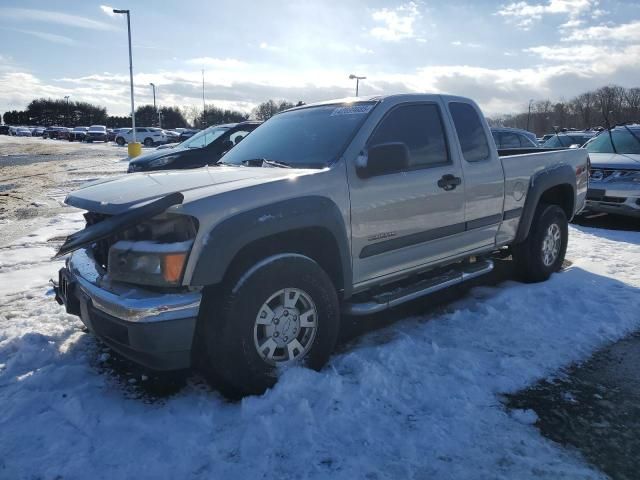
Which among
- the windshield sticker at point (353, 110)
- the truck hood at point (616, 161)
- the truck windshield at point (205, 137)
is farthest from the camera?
the truck windshield at point (205, 137)

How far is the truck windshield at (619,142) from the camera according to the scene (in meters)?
9.79

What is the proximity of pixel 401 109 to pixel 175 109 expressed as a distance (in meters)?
105

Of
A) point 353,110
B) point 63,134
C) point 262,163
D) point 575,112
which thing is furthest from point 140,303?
point 575,112

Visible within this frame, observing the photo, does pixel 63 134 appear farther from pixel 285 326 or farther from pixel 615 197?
pixel 285 326

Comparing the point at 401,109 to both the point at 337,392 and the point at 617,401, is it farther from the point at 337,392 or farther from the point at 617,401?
the point at 617,401

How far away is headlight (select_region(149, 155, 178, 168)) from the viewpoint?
30.5 feet

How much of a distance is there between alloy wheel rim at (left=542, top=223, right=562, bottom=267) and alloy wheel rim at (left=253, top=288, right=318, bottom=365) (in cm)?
339

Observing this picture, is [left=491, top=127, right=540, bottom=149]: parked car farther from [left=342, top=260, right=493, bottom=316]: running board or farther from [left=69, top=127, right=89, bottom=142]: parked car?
[left=69, top=127, right=89, bottom=142]: parked car

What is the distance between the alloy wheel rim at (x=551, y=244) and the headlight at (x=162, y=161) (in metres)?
6.62

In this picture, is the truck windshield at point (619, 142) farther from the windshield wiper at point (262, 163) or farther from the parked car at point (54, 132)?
the parked car at point (54, 132)

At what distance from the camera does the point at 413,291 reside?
4008 millimetres

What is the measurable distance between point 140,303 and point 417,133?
2613mm

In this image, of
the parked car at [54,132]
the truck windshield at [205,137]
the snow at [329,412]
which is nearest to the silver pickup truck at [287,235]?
the snow at [329,412]

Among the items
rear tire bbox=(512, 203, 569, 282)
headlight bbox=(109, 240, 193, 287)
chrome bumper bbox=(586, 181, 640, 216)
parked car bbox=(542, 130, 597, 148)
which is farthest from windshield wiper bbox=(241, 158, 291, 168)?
parked car bbox=(542, 130, 597, 148)
